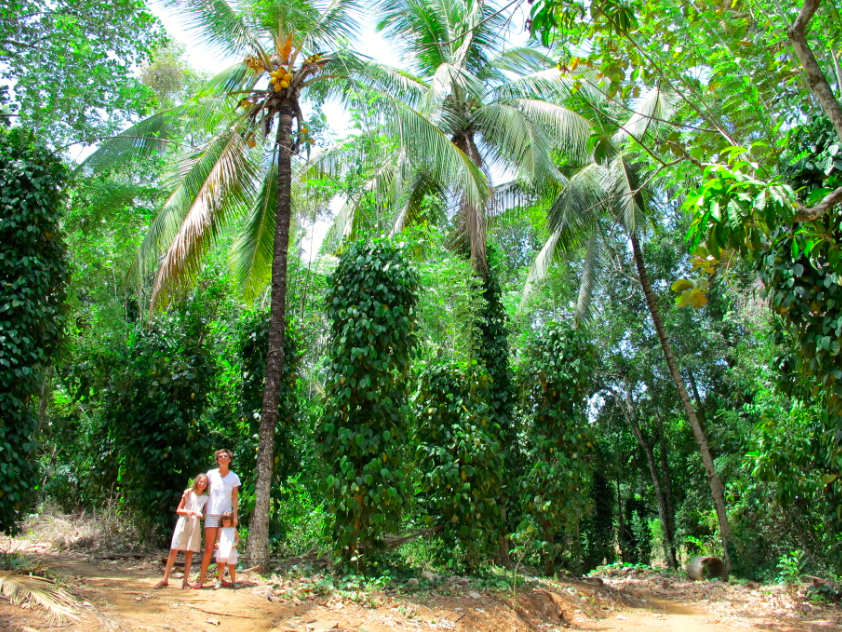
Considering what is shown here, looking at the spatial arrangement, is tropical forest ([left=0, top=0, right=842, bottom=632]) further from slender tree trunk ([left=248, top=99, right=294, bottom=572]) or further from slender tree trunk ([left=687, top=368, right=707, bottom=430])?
slender tree trunk ([left=687, top=368, right=707, bottom=430])

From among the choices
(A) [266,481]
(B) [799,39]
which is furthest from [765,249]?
(A) [266,481]

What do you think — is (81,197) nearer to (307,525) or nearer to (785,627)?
(307,525)

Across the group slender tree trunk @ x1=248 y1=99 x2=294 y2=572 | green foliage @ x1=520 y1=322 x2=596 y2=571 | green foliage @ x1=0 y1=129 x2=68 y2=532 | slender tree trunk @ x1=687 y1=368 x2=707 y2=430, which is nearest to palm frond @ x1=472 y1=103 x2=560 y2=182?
green foliage @ x1=520 y1=322 x2=596 y2=571

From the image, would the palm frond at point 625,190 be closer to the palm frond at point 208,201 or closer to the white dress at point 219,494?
the palm frond at point 208,201

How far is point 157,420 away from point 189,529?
2811mm

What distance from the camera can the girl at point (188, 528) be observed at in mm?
5812

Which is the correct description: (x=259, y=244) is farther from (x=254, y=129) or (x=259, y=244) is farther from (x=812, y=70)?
(x=812, y=70)

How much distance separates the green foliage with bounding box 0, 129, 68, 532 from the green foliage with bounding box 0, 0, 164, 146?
8.29ft

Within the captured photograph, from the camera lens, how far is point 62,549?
8219 millimetres

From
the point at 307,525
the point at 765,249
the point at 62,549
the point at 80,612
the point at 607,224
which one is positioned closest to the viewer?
the point at 80,612

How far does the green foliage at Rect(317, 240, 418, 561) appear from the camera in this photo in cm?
646

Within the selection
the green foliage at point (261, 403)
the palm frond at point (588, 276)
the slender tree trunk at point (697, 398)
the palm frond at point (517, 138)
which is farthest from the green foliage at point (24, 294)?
the slender tree trunk at point (697, 398)

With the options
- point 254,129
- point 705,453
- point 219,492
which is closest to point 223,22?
point 254,129

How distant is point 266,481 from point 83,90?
6.28 metres
